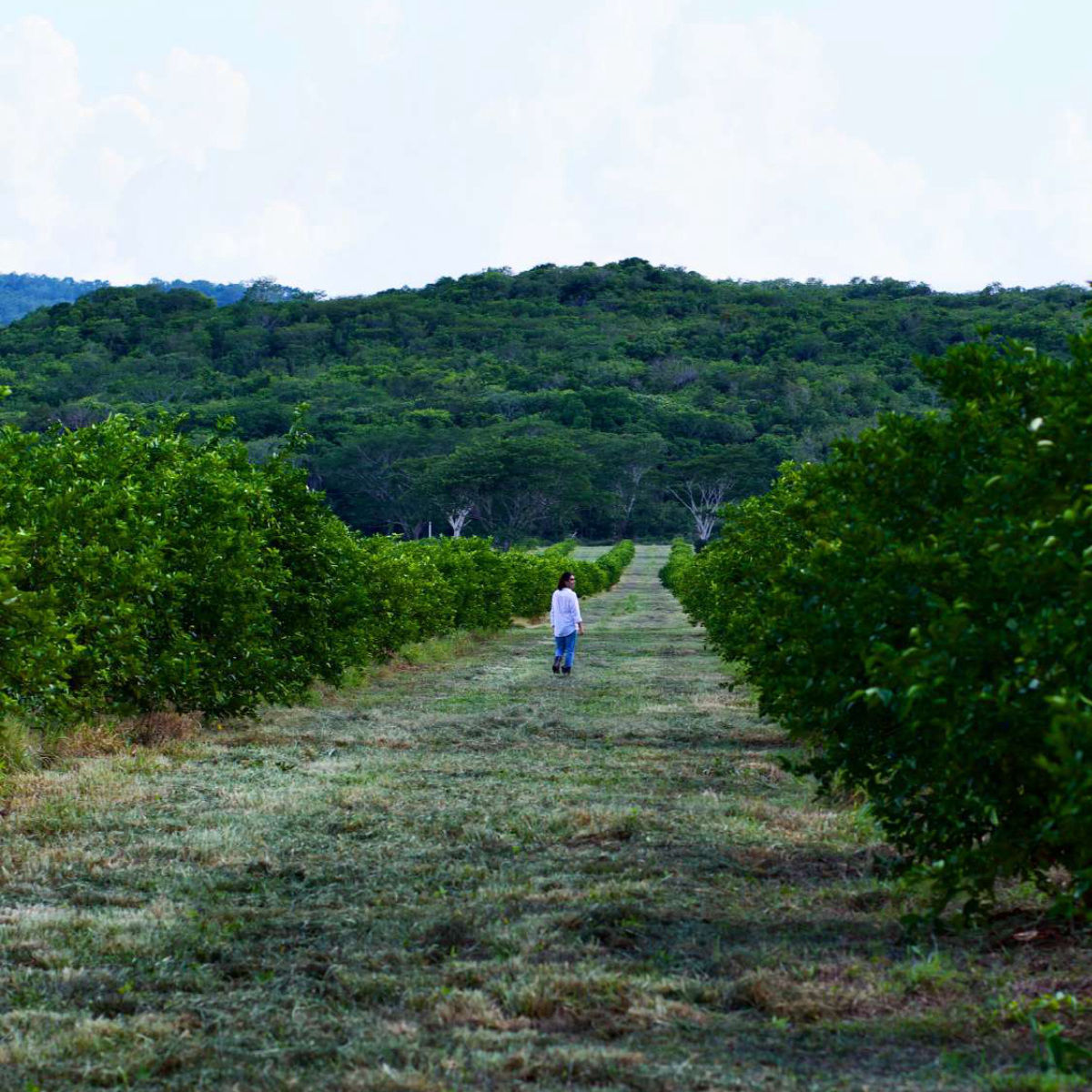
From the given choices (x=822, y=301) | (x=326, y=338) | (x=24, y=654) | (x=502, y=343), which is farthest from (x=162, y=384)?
(x=24, y=654)

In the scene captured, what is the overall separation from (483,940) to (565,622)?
1312 centimetres

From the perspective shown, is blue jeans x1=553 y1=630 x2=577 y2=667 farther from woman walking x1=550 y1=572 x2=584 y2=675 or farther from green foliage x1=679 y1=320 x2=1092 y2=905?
green foliage x1=679 y1=320 x2=1092 y2=905

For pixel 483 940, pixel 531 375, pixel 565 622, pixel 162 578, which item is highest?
pixel 531 375

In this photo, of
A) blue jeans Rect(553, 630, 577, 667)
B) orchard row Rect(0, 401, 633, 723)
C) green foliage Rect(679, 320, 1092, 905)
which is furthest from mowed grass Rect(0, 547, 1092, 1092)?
blue jeans Rect(553, 630, 577, 667)

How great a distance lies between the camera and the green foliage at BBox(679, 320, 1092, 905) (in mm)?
3977

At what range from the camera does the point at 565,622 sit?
725 inches

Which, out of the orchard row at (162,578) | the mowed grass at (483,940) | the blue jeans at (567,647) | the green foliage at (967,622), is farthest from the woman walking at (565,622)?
the green foliage at (967,622)

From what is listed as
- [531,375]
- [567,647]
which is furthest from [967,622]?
[531,375]

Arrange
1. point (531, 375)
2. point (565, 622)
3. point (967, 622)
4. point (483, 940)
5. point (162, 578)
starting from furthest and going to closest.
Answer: point (531, 375)
point (565, 622)
point (162, 578)
point (483, 940)
point (967, 622)

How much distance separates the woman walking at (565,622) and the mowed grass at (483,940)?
8.36m

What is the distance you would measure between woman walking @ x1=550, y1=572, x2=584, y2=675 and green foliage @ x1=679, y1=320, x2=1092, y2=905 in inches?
445

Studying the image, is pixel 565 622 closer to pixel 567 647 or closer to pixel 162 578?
pixel 567 647

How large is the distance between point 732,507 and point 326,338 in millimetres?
109208

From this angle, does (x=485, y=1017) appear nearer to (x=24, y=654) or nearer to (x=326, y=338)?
(x=24, y=654)
